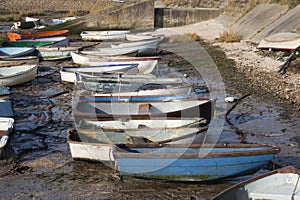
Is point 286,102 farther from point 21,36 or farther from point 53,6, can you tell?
point 53,6

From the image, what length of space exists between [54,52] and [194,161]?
49.6 ft

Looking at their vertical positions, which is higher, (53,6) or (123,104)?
(123,104)

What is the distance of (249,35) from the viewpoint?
24969 mm

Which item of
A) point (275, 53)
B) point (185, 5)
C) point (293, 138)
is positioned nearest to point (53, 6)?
point (185, 5)

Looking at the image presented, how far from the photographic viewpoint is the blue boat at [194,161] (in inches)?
325

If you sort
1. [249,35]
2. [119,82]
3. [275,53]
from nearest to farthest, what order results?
[119,82], [275,53], [249,35]

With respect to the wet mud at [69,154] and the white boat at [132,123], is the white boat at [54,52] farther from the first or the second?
the white boat at [132,123]

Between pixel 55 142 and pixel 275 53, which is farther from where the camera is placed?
pixel 275 53

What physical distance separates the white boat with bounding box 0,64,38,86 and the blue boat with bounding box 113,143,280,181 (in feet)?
29.9

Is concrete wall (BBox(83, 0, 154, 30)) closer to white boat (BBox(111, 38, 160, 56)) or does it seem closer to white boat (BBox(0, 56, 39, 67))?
white boat (BBox(111, 38, 160, 56))

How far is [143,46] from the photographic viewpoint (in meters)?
22.5

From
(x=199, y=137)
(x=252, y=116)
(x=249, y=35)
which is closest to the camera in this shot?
(x=199, y=137)

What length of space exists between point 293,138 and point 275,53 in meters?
9.18

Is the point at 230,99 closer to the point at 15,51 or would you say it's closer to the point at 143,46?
the point at 143,46
